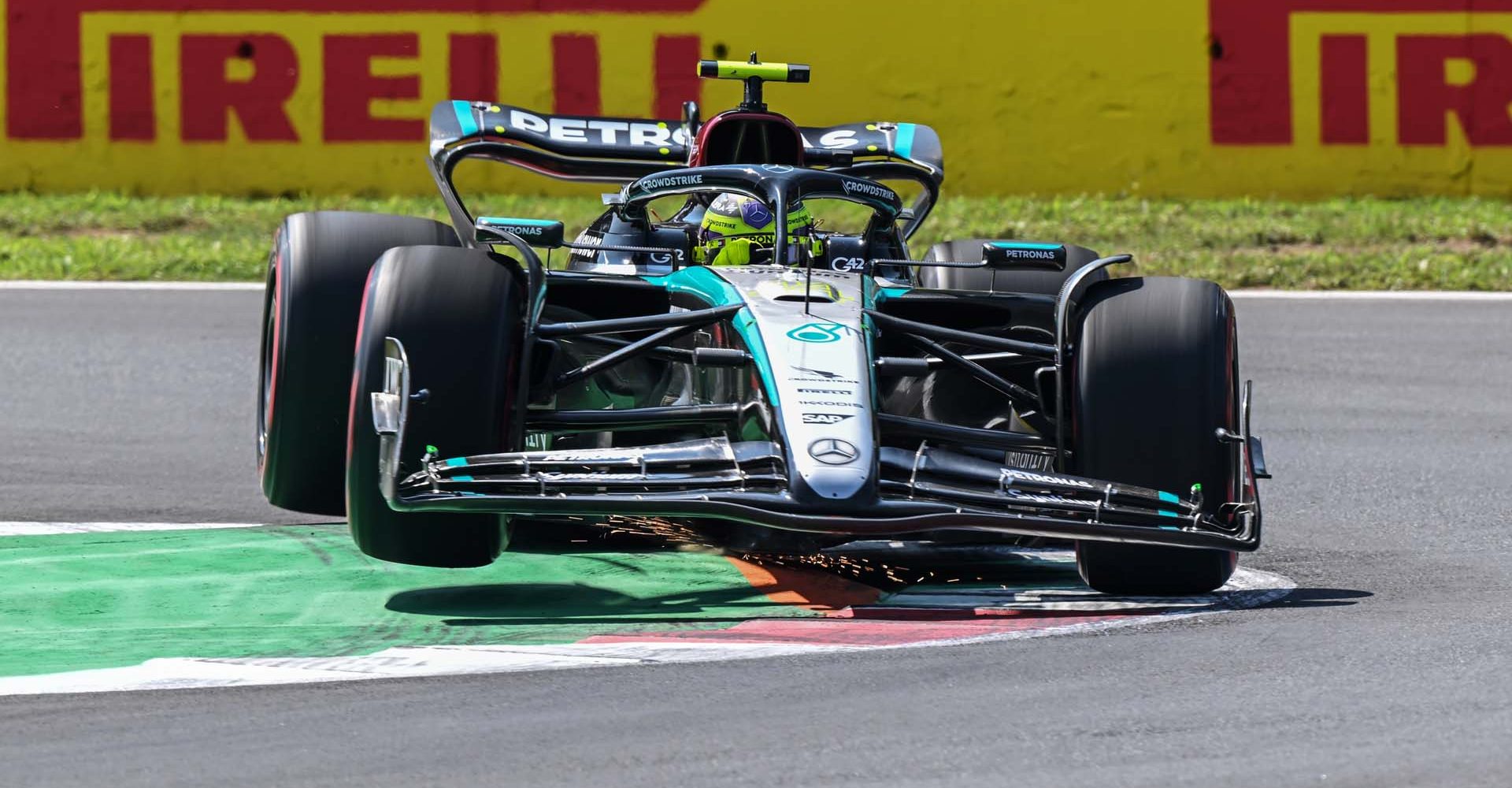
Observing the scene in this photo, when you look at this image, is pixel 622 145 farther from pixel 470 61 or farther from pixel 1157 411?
pixel 470 61

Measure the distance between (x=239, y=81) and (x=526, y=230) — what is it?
357 inches

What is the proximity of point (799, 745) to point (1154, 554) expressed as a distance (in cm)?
196

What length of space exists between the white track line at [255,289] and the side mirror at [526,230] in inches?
246

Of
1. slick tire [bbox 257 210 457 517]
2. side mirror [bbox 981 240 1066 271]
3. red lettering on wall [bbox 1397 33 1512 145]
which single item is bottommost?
slick tire [bbox 257 210 457 517]

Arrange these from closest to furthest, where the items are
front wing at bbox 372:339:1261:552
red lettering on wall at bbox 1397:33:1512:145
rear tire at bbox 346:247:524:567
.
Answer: front wing at bbox 372:339:1261:552 → rear tire at bbox 346:247:524:567 → red lettering on wall at bbox 1397:33:1512:145

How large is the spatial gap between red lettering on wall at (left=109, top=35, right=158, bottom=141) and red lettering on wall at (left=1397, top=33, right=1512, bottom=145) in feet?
27.1

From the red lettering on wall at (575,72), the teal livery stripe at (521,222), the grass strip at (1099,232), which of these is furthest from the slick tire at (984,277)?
the red lettering on wall at (575,72)

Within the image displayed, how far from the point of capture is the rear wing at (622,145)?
8516 mm

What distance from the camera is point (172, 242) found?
14102 mm

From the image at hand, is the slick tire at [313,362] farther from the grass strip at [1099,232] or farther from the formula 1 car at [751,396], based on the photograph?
the grass strip at [1099,232]

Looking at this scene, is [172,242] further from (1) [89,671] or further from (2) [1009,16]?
(1) [89,671]

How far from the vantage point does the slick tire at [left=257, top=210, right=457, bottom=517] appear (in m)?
6.98

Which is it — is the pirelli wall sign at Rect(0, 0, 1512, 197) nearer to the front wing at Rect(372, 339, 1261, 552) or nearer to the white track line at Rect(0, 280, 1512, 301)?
the white track line at Rect(0, 280, 1512, 301)

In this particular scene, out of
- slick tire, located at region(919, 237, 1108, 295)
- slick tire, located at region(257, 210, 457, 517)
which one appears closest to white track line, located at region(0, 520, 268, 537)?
slick tire, located at region(257, 210, 457, 517)
